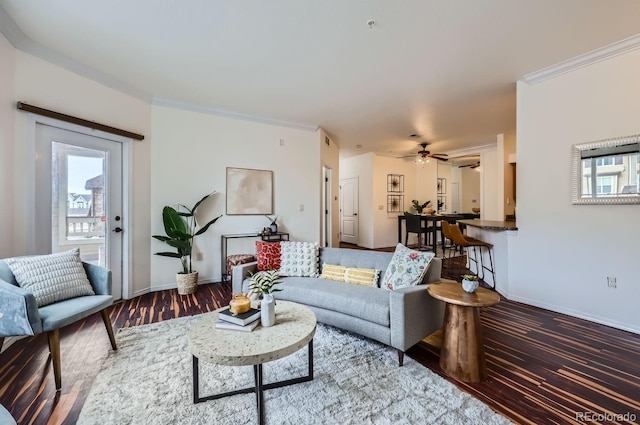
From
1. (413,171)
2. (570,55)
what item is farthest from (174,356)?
(413,171)

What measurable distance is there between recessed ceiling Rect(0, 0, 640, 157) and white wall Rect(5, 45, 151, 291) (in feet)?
0.49

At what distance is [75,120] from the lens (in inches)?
113

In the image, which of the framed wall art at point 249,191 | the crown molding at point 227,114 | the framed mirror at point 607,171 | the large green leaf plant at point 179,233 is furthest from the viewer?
the framed wall art at point 249,191

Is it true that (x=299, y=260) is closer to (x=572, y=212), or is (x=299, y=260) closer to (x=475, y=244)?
(x=475, y=244)

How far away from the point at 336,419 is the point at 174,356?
1.35 metres

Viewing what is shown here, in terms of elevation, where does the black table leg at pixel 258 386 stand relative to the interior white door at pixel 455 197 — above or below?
below

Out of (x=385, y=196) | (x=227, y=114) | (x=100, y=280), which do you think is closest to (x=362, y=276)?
(x=100, y=280)

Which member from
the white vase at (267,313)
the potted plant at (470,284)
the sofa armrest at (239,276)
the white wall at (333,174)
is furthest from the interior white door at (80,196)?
the potted plant at (470,284)

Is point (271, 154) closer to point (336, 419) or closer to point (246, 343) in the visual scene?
point (246, 343)

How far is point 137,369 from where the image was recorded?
1.95 m

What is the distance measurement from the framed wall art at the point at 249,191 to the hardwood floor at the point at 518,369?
1883mm

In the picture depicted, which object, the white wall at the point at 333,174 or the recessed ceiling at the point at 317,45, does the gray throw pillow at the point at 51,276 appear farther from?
the white wall at the point at 333,174

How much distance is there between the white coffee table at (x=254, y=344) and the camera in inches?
55.0

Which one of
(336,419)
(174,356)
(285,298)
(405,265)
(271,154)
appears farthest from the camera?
(271,154)
